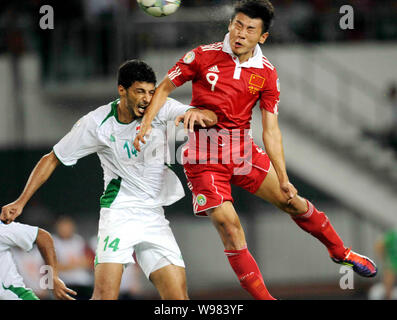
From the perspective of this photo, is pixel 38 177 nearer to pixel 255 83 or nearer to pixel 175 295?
pixel 175 295

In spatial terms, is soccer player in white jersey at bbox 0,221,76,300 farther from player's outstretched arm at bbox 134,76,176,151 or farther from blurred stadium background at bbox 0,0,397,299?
blurred stadium background at bbox 0,0,397,299

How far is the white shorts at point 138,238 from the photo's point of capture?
19.2ft

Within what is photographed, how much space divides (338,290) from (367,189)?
1.71m

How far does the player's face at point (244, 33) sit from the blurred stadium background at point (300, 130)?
5.57 m

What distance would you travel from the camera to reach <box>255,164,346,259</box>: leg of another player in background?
6.25m

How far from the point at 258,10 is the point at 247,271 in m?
2.02

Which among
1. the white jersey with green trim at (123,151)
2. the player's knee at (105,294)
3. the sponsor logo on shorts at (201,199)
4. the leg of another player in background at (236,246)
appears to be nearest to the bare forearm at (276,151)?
the leg of another player in background at (236,246)

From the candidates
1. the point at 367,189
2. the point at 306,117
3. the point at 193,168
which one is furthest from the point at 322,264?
the point at 193,168

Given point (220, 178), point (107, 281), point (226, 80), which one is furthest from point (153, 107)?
point (107, 281)

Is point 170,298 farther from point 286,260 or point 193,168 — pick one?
point 286,260

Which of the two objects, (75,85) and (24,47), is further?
(24,47)

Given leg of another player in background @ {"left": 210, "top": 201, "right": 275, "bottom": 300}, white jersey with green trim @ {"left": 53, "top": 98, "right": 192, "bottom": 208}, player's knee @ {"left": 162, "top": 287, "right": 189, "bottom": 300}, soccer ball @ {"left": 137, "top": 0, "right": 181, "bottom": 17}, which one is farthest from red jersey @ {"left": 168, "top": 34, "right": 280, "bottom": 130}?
player's knee @ {"left": 162, "top": 287, "right": 189, "bottom": 300}

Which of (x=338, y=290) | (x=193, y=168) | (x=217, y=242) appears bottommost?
(x=338, y=290)
